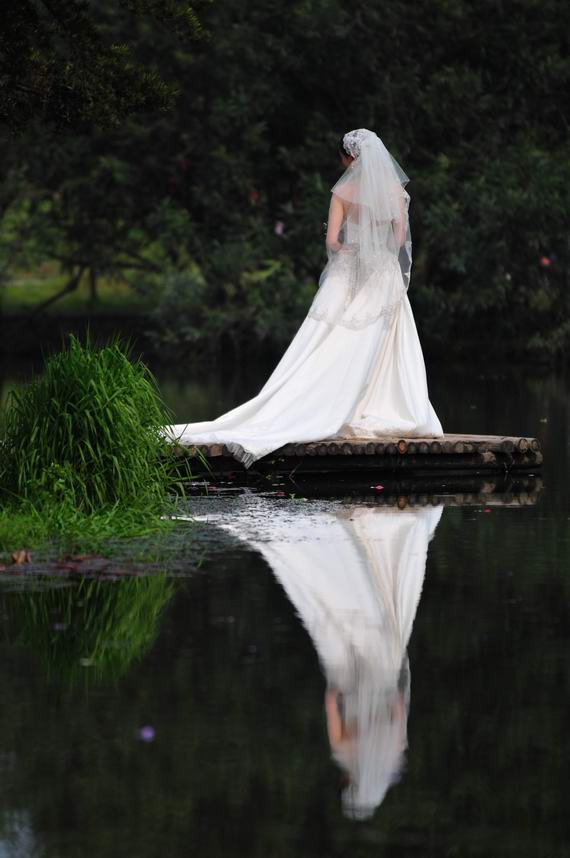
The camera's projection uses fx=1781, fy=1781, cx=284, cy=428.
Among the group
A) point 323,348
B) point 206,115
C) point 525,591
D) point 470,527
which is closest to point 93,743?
point 525,591

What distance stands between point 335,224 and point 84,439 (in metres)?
4.24

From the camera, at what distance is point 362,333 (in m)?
14.3

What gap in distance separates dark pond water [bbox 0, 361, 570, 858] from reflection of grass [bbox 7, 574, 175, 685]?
0.02 m

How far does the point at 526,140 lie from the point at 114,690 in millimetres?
27984

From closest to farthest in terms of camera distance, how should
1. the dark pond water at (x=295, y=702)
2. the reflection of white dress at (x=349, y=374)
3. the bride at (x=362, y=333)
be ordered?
the dark pond water at (x=295, y=702)
the reflection of white dress at (x=349, y=374)
the bride at (x=362, y=333)

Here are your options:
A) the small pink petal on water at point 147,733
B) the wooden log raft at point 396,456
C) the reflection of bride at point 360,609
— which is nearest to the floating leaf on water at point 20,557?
the reflection of bride at point 360,609

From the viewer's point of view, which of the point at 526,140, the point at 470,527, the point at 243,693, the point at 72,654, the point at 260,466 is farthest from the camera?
the point at 526,140

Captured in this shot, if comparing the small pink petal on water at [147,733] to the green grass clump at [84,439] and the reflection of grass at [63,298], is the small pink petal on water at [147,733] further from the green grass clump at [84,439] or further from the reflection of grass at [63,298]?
the reflection of grass at [63,298]

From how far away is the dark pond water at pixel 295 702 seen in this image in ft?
15.5

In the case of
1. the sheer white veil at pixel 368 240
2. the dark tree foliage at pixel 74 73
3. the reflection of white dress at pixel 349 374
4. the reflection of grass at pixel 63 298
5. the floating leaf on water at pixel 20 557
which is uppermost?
the reflection of grass at pixel 63 298

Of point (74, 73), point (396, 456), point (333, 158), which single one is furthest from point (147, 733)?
point (333, 158)

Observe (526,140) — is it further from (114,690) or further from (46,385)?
(114,690)

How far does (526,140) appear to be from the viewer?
3300 centimetres

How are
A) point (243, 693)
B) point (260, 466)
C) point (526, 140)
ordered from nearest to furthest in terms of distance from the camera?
1. point (243, 693)
2. point (260, 466)
3. point (526, 140)
